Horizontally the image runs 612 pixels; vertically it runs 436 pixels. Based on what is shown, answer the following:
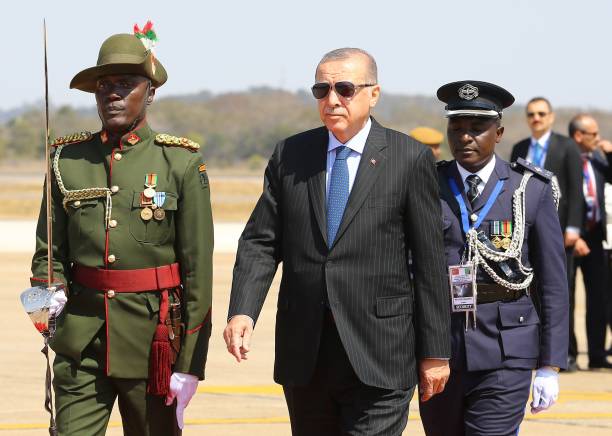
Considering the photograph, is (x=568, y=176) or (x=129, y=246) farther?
(x=568, y=176)

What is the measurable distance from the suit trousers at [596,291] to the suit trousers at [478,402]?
613cm

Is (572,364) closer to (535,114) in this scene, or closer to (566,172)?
(566,172)

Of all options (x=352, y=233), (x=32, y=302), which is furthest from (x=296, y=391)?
(x=32, y=302)

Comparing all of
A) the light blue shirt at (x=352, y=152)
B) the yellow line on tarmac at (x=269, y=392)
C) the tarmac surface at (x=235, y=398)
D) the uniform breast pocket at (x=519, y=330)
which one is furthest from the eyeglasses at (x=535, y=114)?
the light blue shirt at (x=352, y=152)

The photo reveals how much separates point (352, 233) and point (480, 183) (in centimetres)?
102

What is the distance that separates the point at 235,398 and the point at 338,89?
494cm

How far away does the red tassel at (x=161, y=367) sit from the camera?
20.0 feet

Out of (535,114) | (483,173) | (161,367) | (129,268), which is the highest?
(535,114)

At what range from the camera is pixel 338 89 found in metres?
5.54

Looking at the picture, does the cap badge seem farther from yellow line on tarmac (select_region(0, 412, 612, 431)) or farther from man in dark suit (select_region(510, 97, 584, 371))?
man in dark suit (select_region(510, 97, 584, 371))

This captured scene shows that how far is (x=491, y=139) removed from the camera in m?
6.39

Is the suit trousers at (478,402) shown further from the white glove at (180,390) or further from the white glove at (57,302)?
the white glove at (57,302)

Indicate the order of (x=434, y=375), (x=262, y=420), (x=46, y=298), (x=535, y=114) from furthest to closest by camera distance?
(x=535, y=114)
(x=262, y=420)
(x=46, y=298)
(x=434, y=375)

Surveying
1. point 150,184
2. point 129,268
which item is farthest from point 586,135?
point 129,268
